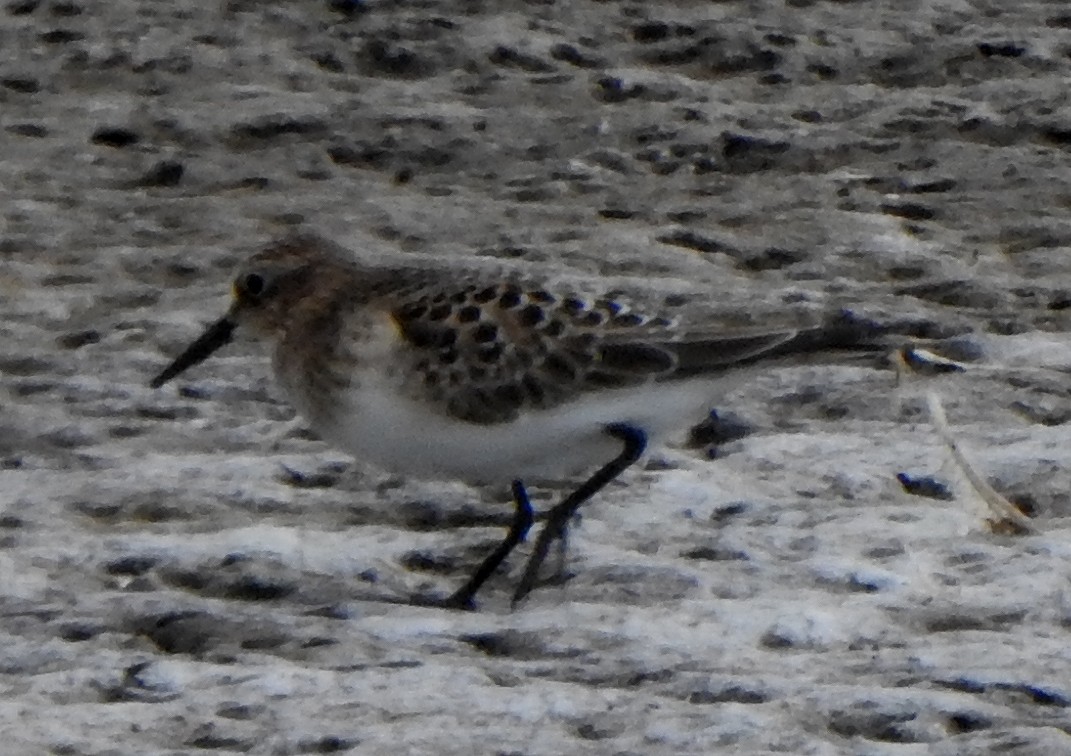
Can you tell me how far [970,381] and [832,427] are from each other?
0.47 meters

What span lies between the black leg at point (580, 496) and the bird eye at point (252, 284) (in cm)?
104

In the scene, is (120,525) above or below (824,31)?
below

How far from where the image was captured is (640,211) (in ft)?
23.2

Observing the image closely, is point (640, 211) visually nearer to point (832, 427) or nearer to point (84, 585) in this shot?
point (832, 427)

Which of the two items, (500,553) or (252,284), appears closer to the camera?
(500,553)

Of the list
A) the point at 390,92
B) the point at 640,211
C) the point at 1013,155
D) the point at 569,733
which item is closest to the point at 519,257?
the point at 640,211

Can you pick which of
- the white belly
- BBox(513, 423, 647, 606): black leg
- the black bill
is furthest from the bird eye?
BBox(513, 423, 647, 606): black leg

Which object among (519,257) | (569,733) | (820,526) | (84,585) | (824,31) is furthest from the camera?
(824,31)

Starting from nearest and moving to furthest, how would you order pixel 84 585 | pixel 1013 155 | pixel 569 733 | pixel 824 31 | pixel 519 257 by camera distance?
pixel 569 733, pixel 84 585, pixel 519 257, pixel 1013 155, pixel 824 31

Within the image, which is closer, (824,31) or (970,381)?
(970,381)

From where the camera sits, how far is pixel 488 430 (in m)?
4.72

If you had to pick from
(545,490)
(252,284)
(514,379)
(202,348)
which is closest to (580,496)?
(514,379)

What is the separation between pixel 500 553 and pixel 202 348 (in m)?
1.20

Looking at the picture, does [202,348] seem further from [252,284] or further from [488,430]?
[488,430]
